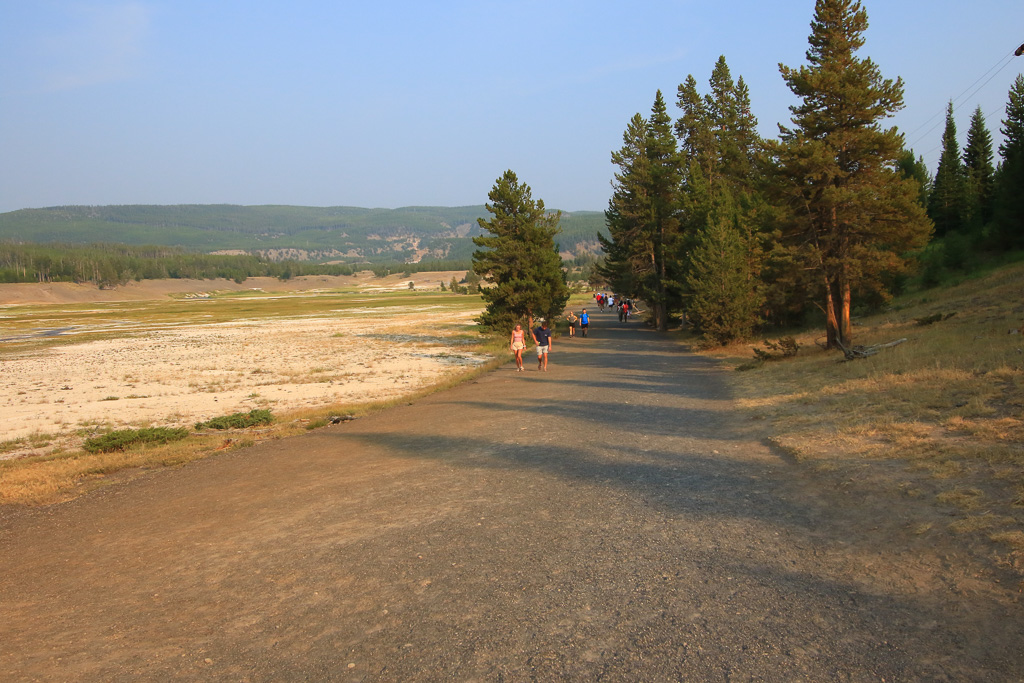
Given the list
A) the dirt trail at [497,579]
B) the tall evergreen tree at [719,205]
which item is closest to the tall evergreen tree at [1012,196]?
the tall evergreen tree at [719,205]

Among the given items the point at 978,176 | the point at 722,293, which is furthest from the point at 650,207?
the point at 978,176

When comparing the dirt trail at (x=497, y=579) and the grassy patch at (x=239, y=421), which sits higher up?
the dirt trail at (x=497, y=579)

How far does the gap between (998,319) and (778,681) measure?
22005 mm

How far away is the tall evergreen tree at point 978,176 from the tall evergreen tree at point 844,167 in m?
35.5

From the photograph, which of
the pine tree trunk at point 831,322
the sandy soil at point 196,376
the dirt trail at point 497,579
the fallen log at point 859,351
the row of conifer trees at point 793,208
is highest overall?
the row of conifer trees at point 793,208

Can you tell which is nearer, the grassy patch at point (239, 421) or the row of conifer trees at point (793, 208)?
the grassy patch at point (239, 421)

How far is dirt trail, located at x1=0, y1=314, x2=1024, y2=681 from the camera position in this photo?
455 centimetres

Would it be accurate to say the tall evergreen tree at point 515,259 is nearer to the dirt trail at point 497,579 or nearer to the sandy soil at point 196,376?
the sandy soil at point 196,376

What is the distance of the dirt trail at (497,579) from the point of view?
14.9ft

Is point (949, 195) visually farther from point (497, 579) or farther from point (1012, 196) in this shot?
point (497, 579)

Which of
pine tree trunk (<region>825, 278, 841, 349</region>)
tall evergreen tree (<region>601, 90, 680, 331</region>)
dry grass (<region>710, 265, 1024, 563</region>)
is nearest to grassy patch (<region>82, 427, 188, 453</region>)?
dry grass (<region>710, 265, 1024, 563</region>)

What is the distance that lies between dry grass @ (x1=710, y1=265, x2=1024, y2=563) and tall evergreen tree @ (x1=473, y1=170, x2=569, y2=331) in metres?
18.3

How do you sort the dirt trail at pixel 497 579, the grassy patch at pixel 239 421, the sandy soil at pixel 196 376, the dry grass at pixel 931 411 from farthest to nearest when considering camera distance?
the sandy soil at pixel 196 376 < the grassy patch at pixel 239 421 < the dry grass at pixel 931 411 < the dirt trail at pixel 497 579

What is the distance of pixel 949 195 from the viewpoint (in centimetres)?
5881
